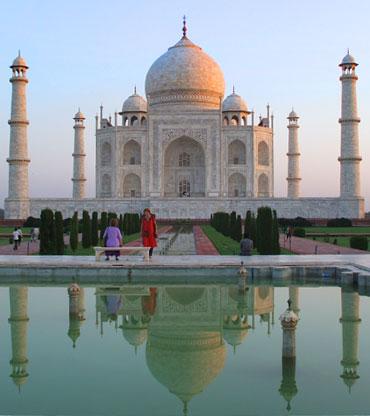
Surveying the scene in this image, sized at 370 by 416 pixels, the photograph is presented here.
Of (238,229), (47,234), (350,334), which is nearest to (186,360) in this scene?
(350,334)

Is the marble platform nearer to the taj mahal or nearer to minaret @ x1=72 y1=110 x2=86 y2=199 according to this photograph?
the taj mahal

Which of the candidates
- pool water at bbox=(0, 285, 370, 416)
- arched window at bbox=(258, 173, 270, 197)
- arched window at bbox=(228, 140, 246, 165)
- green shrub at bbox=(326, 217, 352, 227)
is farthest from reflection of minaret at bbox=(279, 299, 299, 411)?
arched window at bbox=(258, 173, 270, 197)

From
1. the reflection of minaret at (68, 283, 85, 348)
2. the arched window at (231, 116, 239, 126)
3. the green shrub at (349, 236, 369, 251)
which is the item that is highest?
the arched window at (231, 116, 239, 126)

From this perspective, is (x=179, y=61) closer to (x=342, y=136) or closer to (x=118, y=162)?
(x=118, y=162)

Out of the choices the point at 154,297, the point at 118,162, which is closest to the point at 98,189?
the point at 118,162

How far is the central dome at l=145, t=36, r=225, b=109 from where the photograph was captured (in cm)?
3338

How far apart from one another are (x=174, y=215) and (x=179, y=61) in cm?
965

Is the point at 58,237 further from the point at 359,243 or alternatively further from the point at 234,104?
the point at 234,104

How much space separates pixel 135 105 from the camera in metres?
34.9

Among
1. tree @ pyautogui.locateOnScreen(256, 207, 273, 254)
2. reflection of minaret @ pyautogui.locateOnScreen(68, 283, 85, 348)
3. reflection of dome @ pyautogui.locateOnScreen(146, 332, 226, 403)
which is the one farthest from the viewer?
tree @ pyautogui.locateOnScreen(256, 207, 273, 254)

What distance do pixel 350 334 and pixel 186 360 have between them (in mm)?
1714

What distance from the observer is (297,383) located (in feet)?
13.9

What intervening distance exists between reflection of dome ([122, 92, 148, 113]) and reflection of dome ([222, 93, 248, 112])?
444 centimetres

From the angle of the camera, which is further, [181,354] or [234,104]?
[234,104]
